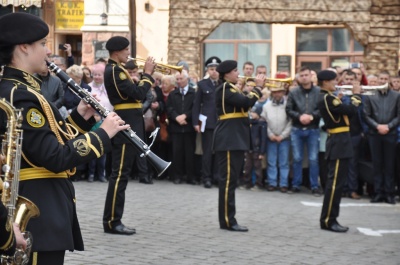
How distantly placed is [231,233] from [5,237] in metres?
6.54

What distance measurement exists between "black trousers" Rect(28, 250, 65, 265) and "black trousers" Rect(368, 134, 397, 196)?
382 inches

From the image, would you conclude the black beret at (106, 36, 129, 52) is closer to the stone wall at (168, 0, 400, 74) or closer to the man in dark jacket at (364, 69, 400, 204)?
the man in dark jacket at (364, 69, 400, 204)

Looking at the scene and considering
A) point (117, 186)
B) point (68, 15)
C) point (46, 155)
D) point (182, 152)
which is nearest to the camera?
point (46, 155)

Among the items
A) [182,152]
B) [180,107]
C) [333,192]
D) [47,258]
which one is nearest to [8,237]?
[47,258]

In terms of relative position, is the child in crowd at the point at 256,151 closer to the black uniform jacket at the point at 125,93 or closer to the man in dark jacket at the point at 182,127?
the man in dark jacket at the point at 182,127

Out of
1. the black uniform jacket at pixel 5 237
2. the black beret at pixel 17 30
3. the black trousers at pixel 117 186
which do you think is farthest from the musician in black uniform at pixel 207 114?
the black uniform jacket at pixel 5 237

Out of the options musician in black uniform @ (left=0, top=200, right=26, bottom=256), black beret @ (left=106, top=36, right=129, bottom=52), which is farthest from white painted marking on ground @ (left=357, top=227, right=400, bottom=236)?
musician in black uniform @ (left=0, top=200, right=26, bottom=256)

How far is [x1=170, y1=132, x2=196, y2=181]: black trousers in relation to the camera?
51.0 ft

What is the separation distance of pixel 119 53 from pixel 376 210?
489cm

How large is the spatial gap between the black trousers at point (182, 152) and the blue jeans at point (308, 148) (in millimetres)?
1729

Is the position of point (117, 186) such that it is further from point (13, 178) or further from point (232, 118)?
point (13, 178)

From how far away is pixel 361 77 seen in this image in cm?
1612

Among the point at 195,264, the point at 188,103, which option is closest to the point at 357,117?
the point at 188,103

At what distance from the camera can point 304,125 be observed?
48.0ft
